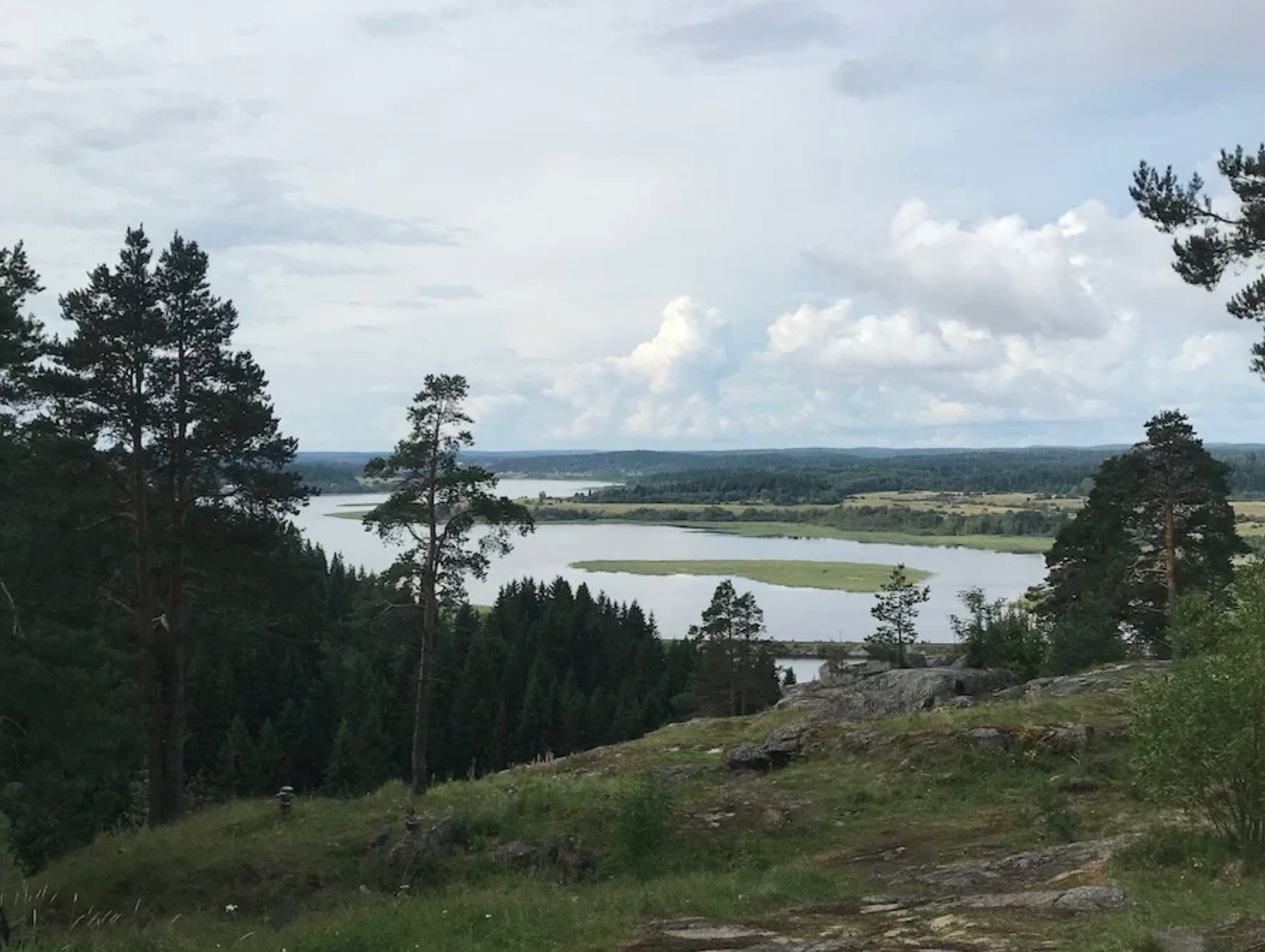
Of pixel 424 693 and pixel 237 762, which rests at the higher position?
pixel 424 693

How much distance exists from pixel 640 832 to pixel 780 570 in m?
112

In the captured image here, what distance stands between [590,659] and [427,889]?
55.5 meters

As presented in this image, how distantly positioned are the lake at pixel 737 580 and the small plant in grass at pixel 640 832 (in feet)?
131

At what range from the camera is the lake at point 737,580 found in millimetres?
92062

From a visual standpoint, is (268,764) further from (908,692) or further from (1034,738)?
(1034,738)

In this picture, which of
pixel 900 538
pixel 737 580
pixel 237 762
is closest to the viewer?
pixel 237 762

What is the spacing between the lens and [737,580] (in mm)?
116500

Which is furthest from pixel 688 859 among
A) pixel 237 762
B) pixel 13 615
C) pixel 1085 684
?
pixel 237 762

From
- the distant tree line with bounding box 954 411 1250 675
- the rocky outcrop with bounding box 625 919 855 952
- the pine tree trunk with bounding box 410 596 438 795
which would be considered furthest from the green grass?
the rocky outcrop with bounding box 625 919 855 952

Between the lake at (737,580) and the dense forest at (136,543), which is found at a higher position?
the dense forest at (136,543)

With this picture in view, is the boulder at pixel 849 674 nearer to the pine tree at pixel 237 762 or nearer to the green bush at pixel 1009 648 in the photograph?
the green bush at pixel 1009 648

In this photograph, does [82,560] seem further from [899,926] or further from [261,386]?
[899,926]

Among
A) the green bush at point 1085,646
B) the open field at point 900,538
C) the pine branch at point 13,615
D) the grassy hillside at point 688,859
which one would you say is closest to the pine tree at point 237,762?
the grassy hillside at point 688,859

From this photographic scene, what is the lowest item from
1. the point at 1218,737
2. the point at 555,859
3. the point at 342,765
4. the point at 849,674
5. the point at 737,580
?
the point at 342,765
